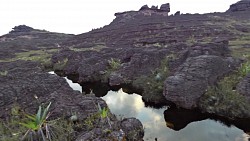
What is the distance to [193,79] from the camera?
3097 centimetres

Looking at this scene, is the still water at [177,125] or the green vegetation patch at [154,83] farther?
the green vegetation patch at [154,83]

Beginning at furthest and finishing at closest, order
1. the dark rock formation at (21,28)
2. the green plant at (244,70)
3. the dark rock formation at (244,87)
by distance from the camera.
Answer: the dark rock formation at (21,28), the green plant at (244,70), the dark rock formation at (244,87)

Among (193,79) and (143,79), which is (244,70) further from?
(143,79)

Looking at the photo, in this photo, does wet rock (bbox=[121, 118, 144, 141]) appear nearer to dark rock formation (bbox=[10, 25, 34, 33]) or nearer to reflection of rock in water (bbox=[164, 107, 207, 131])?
reflection of rock in water (bbox=[164, 107, 207, 131])

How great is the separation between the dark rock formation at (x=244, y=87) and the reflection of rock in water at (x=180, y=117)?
477cm

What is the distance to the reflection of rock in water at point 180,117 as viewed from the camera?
88.2 ft

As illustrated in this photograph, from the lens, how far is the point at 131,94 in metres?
38.0

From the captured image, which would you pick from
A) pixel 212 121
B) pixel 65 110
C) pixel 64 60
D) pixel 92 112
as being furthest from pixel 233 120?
pixel 64 60

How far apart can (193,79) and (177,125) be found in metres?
6.72

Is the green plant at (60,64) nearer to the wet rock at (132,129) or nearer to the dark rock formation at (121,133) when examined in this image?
the wet rock at (132,129)

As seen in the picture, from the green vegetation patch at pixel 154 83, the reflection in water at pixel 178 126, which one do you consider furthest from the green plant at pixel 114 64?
the reflection in water at pixel 178 126

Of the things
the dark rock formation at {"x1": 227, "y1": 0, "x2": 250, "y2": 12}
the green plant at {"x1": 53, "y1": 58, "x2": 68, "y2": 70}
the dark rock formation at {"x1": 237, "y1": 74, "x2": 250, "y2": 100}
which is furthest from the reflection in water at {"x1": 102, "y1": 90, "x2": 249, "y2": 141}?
the dark rock formation at {"x1": 227, "y1": 0, "x2": 250, "y2": 12}

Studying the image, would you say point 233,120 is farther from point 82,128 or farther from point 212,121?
point 82,128

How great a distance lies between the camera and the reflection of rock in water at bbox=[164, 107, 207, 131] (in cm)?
2689
